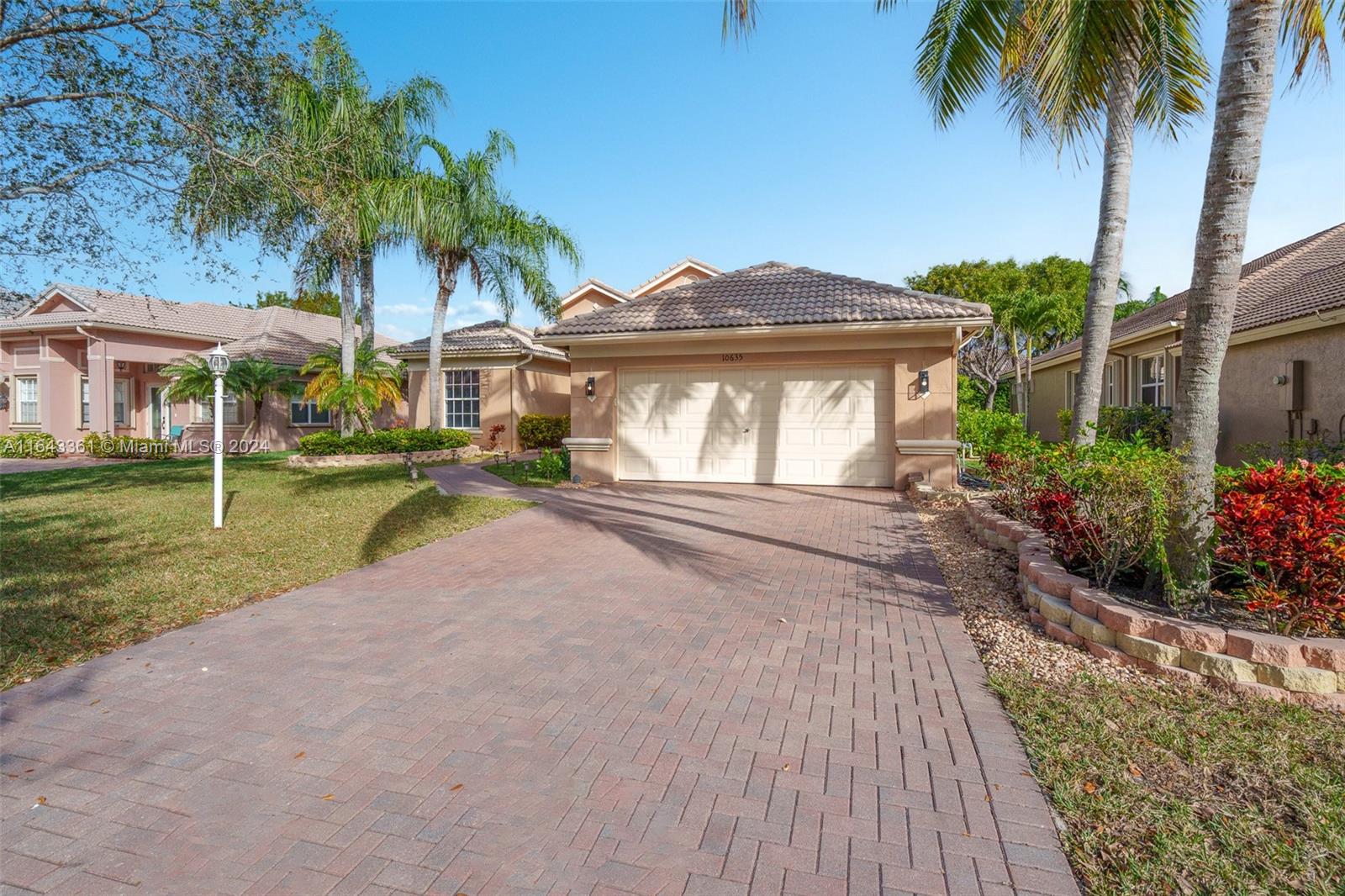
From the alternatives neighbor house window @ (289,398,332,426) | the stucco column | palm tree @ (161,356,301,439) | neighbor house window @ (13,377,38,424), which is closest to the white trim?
palm tree @ (161,356,301,439)

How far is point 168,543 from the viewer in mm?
8578

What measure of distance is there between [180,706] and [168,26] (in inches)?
365

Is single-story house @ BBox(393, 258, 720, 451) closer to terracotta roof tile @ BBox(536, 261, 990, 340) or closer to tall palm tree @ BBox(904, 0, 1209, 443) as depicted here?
terracotta roof tile @ BBox(536, 261, 990, 340)

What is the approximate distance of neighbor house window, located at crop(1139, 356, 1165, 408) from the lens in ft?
57.0

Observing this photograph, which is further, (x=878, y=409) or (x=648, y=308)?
(x=648, y=308)

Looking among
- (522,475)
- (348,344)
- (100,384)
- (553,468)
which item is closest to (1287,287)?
(553,468)

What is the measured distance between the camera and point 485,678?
14.5 feet

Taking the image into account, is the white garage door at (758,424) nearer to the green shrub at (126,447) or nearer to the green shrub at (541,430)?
the green shrub at (541,430)

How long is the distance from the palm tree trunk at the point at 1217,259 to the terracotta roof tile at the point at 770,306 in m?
7.00

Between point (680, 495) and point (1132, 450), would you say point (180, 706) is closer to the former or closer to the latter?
point (1132, 450)

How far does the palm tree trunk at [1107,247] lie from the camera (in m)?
8.84

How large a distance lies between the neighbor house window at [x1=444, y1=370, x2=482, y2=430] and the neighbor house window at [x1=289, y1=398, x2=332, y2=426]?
20.4ft

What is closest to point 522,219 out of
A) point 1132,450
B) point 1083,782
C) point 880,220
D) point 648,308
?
point 648,308

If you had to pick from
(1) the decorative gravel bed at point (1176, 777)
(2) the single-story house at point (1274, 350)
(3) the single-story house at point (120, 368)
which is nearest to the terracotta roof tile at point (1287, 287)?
(2) the single-story house at point (1274, 350)
